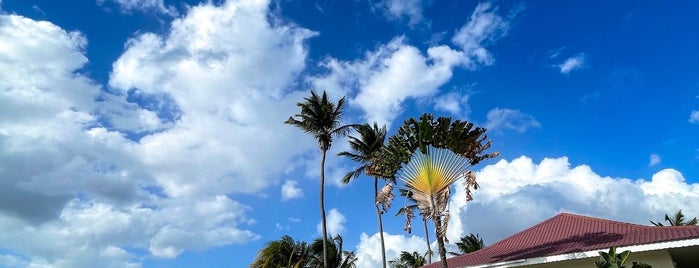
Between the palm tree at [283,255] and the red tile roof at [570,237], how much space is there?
13945mm

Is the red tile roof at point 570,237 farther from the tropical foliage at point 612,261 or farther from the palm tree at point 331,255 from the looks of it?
the palm tree at point 331,255

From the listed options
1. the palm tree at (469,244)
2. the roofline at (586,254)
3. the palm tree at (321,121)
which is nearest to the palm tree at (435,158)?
the roofline at (586,254)

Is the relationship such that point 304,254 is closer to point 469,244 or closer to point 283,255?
point 283,255

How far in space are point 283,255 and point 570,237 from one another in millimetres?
22523

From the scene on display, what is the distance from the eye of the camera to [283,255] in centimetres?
3494

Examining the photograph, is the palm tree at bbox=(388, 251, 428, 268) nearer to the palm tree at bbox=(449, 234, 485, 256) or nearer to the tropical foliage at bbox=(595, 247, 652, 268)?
the palm tree at bbox=(449, 234, 485, 256)

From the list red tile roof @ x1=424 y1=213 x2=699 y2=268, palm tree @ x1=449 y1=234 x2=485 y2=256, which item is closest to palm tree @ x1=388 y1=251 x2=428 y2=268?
palm tree @ x1=449 y1=234 x2=485 y2=256

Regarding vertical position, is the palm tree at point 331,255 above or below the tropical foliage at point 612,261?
above

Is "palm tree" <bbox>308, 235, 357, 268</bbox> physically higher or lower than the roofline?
higher

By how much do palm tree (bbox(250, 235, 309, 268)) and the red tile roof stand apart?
13.9 metres

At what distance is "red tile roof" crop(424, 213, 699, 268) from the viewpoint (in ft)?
47.1

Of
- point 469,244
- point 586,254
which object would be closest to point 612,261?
point 586,254

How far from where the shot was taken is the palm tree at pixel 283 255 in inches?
1222

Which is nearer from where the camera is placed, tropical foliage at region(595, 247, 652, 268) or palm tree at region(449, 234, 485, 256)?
tropical foliage at region(595, 247, 652, 268)
